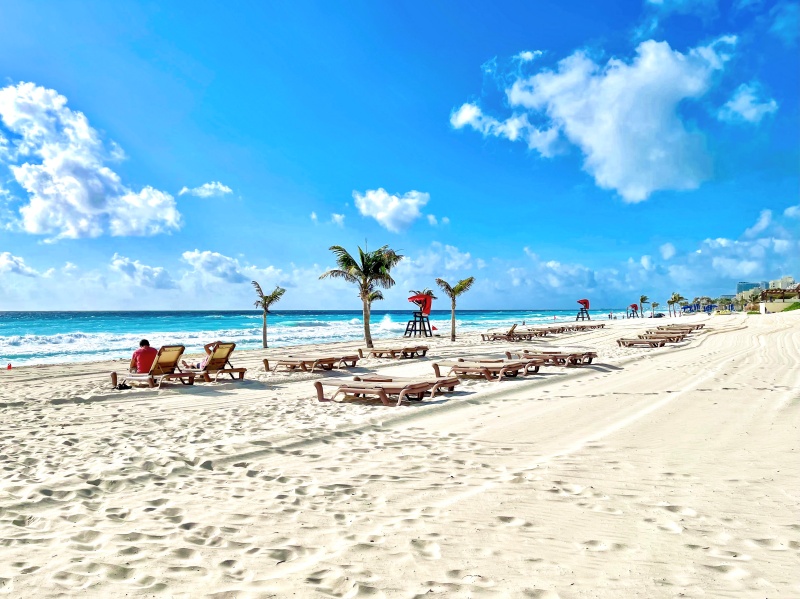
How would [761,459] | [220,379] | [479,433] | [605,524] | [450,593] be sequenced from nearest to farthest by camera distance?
[450,593] < [605,524] < [761,459] < [479,433] < [220,379]

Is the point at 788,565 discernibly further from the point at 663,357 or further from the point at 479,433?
the point at 663,357

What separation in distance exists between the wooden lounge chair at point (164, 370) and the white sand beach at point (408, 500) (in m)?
2.56

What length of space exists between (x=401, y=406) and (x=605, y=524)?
15.8ft

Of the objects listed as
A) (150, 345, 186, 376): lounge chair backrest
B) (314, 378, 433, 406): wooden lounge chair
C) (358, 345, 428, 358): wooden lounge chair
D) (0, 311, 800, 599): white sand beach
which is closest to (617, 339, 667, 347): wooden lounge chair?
(358, 345, 428, 358): wooden lounge chair

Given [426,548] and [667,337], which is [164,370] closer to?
[426,548]

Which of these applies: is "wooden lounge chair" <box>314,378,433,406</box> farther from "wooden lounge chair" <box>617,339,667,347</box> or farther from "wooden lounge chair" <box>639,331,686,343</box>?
"wooden lounge chair" <box>639,331,686,343</box>

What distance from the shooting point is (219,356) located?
11.3 m

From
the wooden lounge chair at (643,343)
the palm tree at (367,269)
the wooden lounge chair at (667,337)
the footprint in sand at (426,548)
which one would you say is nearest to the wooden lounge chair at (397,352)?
the palm tree at (367,269)

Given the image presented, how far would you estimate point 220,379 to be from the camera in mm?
11477

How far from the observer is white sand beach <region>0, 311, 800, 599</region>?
260 cm

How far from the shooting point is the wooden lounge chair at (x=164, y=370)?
10.2 meters

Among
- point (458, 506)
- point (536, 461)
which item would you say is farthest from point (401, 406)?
point (458, 506)

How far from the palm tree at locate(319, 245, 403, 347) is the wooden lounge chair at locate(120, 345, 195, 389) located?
1051cm

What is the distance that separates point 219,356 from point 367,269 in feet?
35.1
